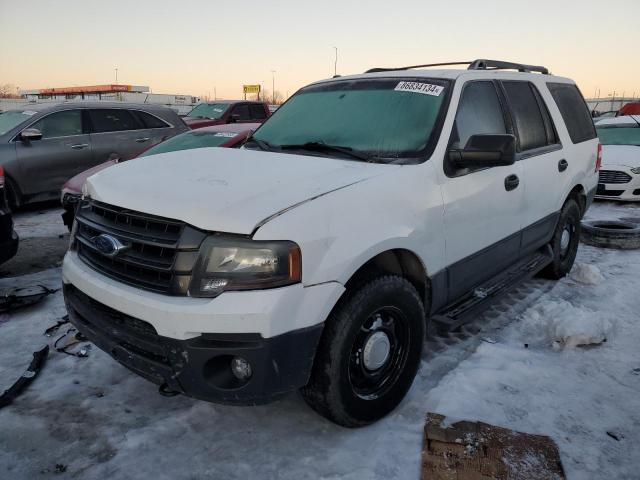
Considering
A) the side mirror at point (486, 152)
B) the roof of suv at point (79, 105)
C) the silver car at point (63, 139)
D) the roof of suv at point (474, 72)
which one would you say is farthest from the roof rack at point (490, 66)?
the roof of suv at point (79, 105)

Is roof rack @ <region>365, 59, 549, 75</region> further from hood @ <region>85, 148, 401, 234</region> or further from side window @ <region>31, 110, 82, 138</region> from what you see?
side window @ <region>31, 110, 82, 138</region>

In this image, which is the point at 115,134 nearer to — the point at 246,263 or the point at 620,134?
the point at 246,263

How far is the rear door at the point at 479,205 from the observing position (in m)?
2.97

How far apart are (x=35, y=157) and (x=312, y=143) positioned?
6.41 metres

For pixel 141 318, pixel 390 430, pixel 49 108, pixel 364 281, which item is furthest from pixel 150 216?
pixel 49 108

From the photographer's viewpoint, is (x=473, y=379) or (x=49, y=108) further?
(x=49, y=108)

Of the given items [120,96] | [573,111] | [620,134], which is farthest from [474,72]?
[120,96]

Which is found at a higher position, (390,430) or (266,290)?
(266,290)

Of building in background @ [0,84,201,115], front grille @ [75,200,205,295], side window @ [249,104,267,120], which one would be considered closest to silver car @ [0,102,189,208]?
side window @ [249,104,267,120]

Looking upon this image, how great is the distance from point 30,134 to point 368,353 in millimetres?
7128

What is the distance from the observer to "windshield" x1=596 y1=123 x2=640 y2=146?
988 cm

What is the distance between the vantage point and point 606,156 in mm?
9156

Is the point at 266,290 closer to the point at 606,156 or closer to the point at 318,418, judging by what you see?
the point at 318,418

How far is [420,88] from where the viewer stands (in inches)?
126
